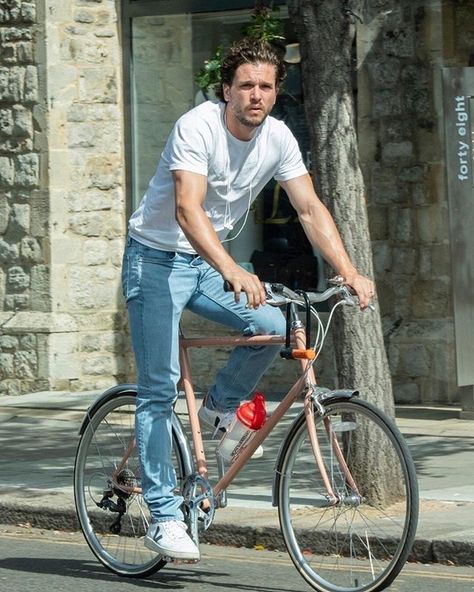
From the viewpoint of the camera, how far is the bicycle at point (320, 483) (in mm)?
5512

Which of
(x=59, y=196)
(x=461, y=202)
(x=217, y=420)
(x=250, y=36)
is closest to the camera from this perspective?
(x=217, y=420)

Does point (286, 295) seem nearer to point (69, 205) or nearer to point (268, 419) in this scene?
point (268, 419)

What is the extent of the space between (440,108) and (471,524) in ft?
18.1

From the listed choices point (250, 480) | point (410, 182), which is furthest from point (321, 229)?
point (410, 182)

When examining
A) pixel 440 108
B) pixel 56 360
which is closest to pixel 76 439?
pixel 56 360

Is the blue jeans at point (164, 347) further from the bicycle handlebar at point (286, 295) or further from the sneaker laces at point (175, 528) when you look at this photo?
the bicycle handlebar at point (286, 295)

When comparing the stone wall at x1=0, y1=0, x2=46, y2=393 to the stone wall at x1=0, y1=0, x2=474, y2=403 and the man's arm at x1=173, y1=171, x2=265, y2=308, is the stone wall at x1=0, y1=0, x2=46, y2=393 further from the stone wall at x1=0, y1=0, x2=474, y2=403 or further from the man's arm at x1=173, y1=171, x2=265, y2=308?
the man's arm at x1=173, y1=171, x2=265, y2=308

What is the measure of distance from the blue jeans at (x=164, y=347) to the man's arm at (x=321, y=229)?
0.30 m

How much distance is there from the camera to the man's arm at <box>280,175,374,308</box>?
5.82 m

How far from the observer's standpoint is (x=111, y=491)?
21.0 ft

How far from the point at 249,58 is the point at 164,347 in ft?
3.73

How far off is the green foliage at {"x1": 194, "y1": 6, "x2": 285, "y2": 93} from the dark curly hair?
388 cm

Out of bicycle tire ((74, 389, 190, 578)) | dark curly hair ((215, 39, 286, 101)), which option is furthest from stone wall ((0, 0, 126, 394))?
dark curly hair ((215, 39, 286, 101))

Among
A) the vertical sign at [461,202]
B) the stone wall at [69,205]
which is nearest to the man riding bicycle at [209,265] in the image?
the vertical sign at [461,202]
